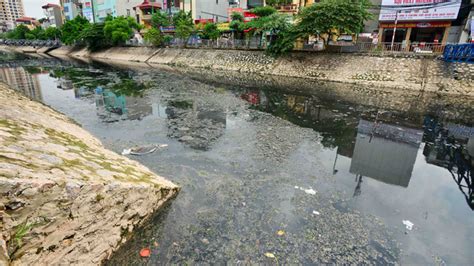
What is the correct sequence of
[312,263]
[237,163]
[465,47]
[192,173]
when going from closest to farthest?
[312,263], [192,173], [237,163], [465,47]

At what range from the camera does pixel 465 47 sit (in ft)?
55.2

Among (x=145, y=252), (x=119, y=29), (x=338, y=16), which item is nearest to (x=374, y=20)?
(x=338, y=16)

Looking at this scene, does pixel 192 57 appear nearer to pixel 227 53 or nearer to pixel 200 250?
pixel 227 53

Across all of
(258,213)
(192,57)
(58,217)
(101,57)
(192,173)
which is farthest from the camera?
(101,57)

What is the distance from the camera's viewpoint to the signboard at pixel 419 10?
80.7ft

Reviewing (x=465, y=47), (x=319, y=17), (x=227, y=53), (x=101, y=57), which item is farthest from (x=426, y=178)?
(x=101, y=57)

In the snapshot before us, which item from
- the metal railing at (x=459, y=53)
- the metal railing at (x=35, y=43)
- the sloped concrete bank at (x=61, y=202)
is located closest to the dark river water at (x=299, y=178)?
the sloped concrete bank at (x=61, y=202)

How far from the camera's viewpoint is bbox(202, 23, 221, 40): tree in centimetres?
3512

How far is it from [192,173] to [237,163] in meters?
1.29

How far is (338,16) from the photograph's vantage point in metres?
21.8

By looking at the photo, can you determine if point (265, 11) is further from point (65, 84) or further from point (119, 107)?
point (119, 107)

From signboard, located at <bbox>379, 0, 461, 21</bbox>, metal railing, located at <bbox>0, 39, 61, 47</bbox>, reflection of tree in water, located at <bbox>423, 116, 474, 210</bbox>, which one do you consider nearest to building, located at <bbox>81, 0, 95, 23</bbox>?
metal railing, located at <bbox>0, 39, 61, 47</bbox>

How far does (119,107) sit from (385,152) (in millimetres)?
11485

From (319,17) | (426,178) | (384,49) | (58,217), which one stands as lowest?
(426,178)
